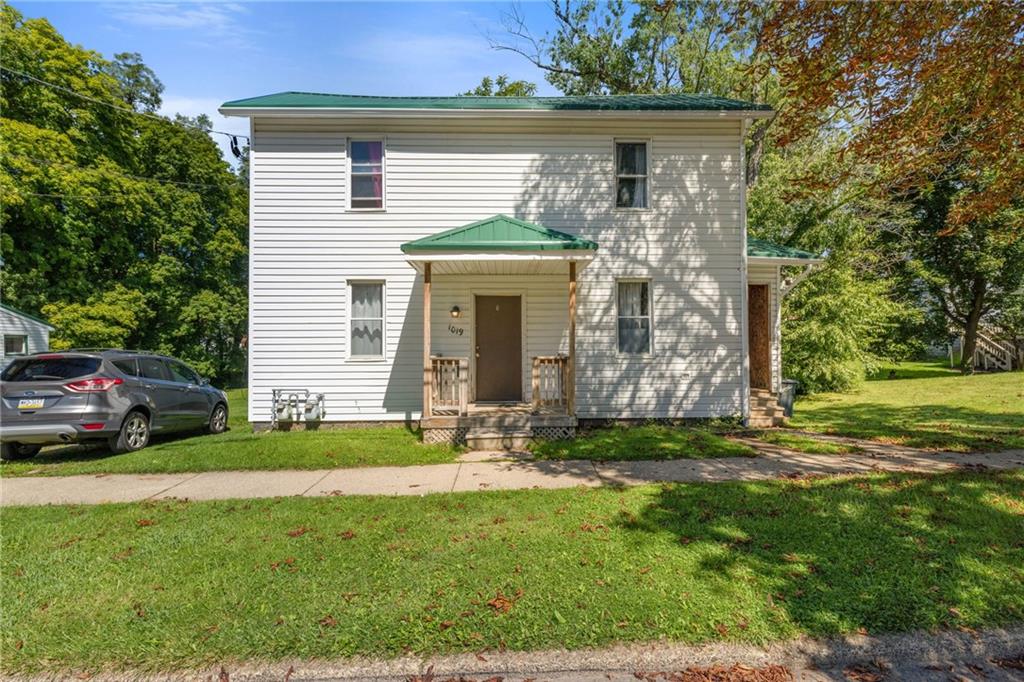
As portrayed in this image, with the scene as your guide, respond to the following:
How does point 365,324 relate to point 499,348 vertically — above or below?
above

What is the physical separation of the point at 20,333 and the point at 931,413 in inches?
1148

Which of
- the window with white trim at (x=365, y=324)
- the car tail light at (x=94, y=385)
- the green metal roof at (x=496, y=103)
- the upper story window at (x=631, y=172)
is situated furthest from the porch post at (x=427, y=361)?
the car tail light at (x=94, y=385)

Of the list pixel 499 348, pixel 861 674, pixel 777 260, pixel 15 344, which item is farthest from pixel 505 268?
pixel 15 344

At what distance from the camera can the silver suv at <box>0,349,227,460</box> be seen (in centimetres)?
700

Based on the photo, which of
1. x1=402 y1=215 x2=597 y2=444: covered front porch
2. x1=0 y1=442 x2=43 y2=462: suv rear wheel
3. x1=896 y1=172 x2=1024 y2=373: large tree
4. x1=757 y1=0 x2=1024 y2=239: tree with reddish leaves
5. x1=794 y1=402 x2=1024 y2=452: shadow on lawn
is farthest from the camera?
x1=896 y1=172 x2=1024 y2=373: large tree

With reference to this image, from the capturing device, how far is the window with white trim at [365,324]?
9.79 metres

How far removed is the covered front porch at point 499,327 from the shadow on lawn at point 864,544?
145 inches

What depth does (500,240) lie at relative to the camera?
8.27 m

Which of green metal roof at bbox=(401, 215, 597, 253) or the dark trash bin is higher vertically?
green metal roof at bbox=(401, 215, 597, 253)

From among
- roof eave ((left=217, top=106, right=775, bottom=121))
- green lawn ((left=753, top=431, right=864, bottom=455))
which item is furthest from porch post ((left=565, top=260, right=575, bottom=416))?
green lawn ((left=753, top=431, right=864, bottom=455))

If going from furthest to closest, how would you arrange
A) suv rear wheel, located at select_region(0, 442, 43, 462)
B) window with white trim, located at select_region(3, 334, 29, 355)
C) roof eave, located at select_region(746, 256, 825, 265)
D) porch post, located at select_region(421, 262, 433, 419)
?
window with white trim, located at select_region(3, 334, 29, 355) → roof eave, located at select_region(746, 256, 825, 265) → porch post, located at select_region(421, 262, 433, 419) → suv rear wheel, located at select_region(0, 442, 43, 462)

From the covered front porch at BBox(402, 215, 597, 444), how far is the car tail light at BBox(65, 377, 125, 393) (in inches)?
187

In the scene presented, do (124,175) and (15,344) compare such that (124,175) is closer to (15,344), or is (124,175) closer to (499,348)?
(15,344)

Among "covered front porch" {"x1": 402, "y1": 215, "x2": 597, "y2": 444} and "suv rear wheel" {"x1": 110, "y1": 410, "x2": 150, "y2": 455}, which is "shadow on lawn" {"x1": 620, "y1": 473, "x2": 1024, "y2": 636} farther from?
"suv rear wheel" {"x1": 110, "y1": 410, "x2": 150, "y2": 455}
